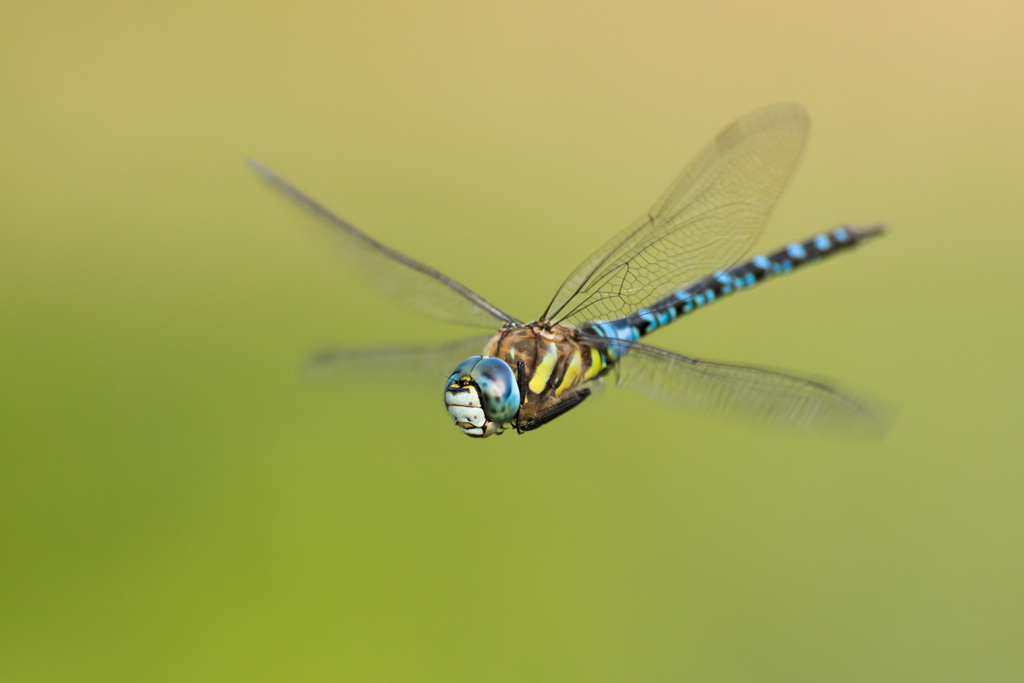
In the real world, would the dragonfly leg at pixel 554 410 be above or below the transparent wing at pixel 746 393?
below

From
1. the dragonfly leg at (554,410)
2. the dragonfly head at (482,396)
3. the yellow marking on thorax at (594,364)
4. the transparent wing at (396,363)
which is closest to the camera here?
the dragonfly head at (482,396)

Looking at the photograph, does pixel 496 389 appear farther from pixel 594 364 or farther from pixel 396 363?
pixel 396 363

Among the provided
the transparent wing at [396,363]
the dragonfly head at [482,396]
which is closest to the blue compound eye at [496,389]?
the dragonfly head at [482,396]

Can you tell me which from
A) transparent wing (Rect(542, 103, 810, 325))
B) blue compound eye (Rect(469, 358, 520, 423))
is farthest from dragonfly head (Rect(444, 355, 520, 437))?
transparent wing (Rect(542, 103, 810, 325))

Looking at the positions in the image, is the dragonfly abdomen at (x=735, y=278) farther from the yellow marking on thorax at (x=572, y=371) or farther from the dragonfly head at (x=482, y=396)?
the dragonfly head at (x=482, y=396)

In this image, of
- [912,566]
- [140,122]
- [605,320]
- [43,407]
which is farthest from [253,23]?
[912,566]

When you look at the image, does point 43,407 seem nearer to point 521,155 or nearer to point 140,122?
point 140,122

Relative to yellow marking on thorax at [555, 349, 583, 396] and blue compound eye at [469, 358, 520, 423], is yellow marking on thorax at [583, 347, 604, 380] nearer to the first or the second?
yellow marking on thorax at [555, 349, 583, 396]
